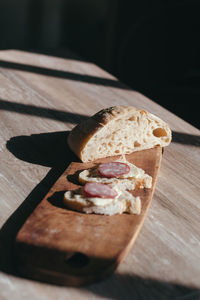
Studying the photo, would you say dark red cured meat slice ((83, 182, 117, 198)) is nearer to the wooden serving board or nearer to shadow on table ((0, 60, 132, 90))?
the wooden serving board

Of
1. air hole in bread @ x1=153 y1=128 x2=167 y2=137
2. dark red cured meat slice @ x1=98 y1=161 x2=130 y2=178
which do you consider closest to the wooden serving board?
dark red cured meat slice @ x1=98 y1=161 x2=130 y2=178

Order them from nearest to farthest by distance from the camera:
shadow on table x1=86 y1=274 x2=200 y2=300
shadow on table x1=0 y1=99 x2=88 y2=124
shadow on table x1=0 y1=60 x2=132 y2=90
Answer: shadow on table x1=86 y1=274 x2=200 y2=300 < shadow on table x1=0 y1=99 x2=88 y2=124 < shadow on table x1=0 y1=60 x2=132 y2=90

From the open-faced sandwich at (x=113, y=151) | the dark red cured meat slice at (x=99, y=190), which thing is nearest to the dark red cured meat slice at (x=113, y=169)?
the open-faced sandwich at (x=113, y=151)

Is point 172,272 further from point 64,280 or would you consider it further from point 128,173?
point 128,173

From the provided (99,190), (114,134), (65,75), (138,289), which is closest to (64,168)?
(114,134)

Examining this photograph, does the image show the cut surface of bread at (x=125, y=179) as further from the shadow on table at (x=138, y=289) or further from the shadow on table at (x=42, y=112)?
the shadow on table at (x=42, y=112)

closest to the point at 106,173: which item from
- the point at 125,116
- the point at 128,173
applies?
the point at 128,173
